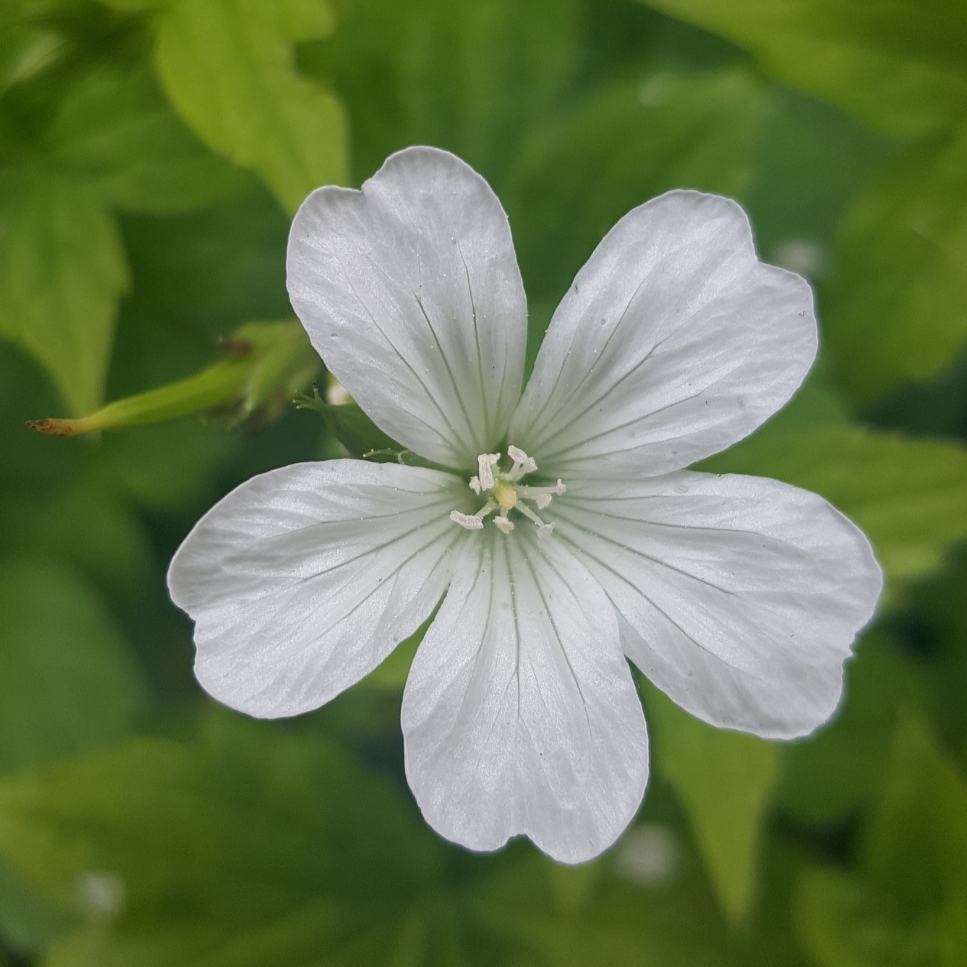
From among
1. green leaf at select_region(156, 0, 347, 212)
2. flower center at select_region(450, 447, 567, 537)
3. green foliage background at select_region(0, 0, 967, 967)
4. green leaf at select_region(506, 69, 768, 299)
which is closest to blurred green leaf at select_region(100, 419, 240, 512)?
green foliage background at select_region(0, 0, 967, 967)

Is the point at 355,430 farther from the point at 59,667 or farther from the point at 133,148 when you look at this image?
the point at 59,667

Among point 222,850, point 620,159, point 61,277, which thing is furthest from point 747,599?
point 222,850

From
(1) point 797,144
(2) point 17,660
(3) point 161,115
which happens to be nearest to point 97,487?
(2) point 17,660

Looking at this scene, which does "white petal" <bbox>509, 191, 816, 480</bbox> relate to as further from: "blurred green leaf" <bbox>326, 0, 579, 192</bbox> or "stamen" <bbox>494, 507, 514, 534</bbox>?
"blurred green leaf" <bbox>326, 0, 579, 192</bbox>

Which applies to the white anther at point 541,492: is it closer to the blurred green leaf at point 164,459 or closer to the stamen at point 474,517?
the stamen at point 474,517

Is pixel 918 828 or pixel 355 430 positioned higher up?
pixel 355 430

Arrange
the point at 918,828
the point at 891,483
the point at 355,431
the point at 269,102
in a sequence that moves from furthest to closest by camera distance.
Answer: the point at 918,828
the point at 891,483
the point at 269,102
the point at 355,431
